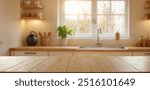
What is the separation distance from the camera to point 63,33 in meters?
4.92

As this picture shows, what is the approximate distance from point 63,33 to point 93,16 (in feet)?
2.36

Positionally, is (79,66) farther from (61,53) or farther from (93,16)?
(93,16)

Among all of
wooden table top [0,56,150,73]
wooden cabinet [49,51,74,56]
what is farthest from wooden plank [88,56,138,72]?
wooden cabinet [49,51,74,56]

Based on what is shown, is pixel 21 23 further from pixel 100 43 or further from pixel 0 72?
pixel 0 72

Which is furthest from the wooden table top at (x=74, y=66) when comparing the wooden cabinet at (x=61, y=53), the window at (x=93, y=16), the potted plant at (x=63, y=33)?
the window at (x=93, y=16)

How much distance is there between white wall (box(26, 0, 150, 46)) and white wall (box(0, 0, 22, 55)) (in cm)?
51

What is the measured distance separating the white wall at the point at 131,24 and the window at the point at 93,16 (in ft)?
0.63

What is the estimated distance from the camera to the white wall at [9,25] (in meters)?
4.10

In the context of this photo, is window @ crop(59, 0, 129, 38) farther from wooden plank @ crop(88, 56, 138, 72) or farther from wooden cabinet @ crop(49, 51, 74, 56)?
wooden plank @ crop(88, 56, 138, 72)

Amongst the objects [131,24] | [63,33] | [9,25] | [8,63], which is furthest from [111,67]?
[131,24]

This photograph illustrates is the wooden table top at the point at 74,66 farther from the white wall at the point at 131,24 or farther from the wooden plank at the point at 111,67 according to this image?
the white wall at the point at 131,24

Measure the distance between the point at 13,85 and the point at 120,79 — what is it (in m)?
0.47

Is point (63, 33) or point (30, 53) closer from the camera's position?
point (30, 53)

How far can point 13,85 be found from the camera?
3.90 ft
